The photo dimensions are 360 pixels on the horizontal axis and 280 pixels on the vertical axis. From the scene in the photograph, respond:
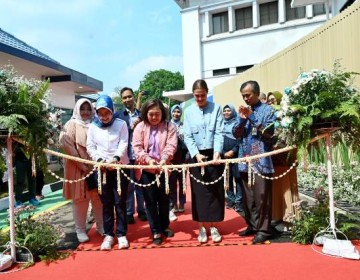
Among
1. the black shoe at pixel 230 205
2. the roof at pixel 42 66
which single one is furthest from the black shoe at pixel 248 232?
the roof at pixel 42 66

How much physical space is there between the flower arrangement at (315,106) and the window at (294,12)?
18698 millimetres

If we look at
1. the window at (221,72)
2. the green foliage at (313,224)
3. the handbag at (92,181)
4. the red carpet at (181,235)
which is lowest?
the red carpet at (181,235)

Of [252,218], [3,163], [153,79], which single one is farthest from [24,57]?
[153,79]

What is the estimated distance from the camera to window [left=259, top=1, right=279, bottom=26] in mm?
20922

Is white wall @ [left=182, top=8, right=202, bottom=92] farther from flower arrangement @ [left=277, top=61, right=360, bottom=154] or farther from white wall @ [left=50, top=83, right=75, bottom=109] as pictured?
flower arrangement @ [left=277, top=61, right=360, bottom=154]

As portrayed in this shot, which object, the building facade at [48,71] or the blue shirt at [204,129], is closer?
the blue shirt at [204,129]

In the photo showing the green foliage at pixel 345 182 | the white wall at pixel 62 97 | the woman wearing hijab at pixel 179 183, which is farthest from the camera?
the white wall at pixel 62 97

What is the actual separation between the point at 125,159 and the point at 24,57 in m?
6.25

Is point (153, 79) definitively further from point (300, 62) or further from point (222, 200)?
point (222, 200)

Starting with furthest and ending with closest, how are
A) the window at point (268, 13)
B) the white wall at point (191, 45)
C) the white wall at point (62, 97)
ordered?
1. the white wall at point (191, 45)
2. the window at point (268, 13)
3. the white wall at point (62, 97)

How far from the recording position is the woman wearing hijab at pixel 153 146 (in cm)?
399

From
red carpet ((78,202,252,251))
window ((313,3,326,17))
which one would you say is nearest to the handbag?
red carpet ((78,202,252,251))

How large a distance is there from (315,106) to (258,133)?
0.69 meters

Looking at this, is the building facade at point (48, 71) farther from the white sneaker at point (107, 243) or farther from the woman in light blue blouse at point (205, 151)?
the woman in light blue blouse at point (205, 151)
